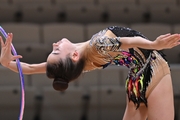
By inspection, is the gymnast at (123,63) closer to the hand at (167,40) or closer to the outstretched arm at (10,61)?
the outstretched arm at (10,61)

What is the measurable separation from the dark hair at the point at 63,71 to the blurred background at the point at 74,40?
199 cm

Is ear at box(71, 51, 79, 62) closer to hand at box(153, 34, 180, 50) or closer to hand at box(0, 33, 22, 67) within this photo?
hand at box(0, 33, 22, 67)

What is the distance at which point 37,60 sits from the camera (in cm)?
604

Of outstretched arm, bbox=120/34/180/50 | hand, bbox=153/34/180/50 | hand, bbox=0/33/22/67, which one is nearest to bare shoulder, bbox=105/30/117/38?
outstretched arm, bbox=120/34/180/50

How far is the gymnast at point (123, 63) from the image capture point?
326cm

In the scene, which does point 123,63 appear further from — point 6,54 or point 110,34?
point 6,54

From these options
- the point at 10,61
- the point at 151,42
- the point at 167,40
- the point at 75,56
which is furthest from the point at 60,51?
the point at 167,40

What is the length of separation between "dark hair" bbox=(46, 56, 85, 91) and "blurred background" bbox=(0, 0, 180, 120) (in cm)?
199

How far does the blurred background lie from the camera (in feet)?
17.9

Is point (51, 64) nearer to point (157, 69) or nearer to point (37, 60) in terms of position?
point (157, 69)

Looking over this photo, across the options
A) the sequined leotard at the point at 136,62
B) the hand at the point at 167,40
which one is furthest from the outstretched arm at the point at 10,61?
the hand at the point at 167,40

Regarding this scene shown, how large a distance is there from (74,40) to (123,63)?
2916 mm

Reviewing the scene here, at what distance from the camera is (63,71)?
3.28 m

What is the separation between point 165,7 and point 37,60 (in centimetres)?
242
